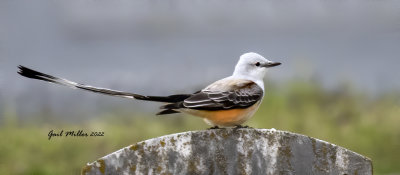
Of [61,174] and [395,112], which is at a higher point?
[395,112]

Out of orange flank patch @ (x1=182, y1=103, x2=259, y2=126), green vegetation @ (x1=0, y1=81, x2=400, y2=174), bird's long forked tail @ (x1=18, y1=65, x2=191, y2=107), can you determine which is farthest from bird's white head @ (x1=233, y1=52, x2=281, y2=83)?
green vegetation @ (x1=0, y1=81, x2=400, y2=174)

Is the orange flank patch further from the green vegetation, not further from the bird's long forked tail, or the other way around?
the green vegetation

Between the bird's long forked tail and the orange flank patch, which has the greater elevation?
the bird's long forked tail

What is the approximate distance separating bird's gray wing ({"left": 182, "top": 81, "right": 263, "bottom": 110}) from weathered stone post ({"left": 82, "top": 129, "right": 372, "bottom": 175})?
0.22 meters

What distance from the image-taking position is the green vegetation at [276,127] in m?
7.90

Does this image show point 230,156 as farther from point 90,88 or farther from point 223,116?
point 90,88

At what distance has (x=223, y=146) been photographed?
4.92 meters

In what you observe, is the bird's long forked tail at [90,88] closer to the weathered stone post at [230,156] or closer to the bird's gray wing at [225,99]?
the bird's gray wing at [225,99]

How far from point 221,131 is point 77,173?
10.6ft

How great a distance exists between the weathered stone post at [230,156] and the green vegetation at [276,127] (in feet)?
10.3

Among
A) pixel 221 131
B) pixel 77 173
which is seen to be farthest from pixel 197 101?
pixel 77 173

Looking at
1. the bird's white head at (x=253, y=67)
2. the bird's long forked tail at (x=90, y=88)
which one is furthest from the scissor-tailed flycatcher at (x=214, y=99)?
the bird's white head at (x=253, y=67)

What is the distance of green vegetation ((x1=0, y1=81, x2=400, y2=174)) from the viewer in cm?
790

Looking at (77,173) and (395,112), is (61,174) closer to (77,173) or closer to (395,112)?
(77,173)
